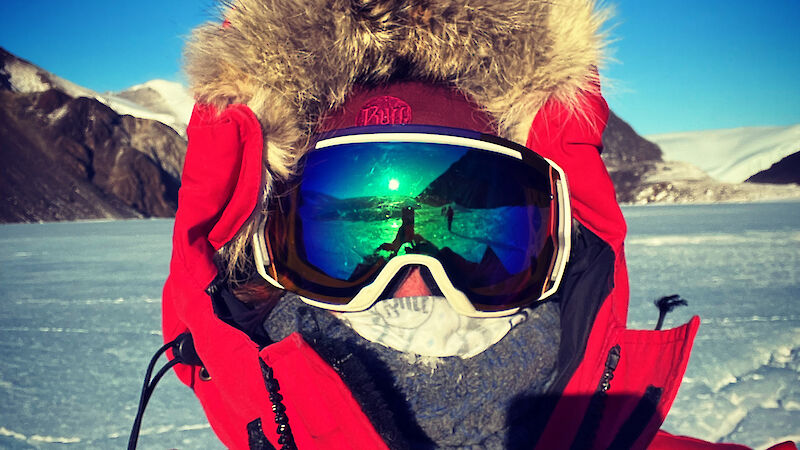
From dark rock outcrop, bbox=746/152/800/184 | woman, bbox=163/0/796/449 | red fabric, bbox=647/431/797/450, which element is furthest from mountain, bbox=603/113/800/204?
woman, bbox=163/0/796/449

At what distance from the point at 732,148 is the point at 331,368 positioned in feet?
183

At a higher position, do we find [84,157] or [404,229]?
[404,229]

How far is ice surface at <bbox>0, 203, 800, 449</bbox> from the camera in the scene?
1.49m

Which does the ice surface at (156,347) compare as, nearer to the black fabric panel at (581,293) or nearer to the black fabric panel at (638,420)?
the black fabric panel at (581,293)

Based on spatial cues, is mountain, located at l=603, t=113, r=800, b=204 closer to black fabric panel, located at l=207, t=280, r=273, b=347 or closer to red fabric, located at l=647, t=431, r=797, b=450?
red fabric, located at l=647, t=431, r=797, b=450

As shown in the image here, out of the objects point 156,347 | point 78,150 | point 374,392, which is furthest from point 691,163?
point 374,392

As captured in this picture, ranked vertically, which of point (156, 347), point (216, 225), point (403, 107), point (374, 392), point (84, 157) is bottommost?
point (84, 157)

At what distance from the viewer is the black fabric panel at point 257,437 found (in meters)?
0.95

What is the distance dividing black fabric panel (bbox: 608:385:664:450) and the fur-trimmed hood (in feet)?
1.94

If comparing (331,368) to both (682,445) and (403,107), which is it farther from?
(682,445)

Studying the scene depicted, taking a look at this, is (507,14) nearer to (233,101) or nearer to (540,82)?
(540,82)

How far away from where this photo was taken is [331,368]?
2.85 ft

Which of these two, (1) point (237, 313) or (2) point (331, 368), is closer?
(2) point (331, 368)

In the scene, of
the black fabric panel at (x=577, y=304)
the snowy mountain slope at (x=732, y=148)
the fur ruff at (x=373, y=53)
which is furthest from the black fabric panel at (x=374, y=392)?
the snowy mountain slope at (x=732, y=148)
